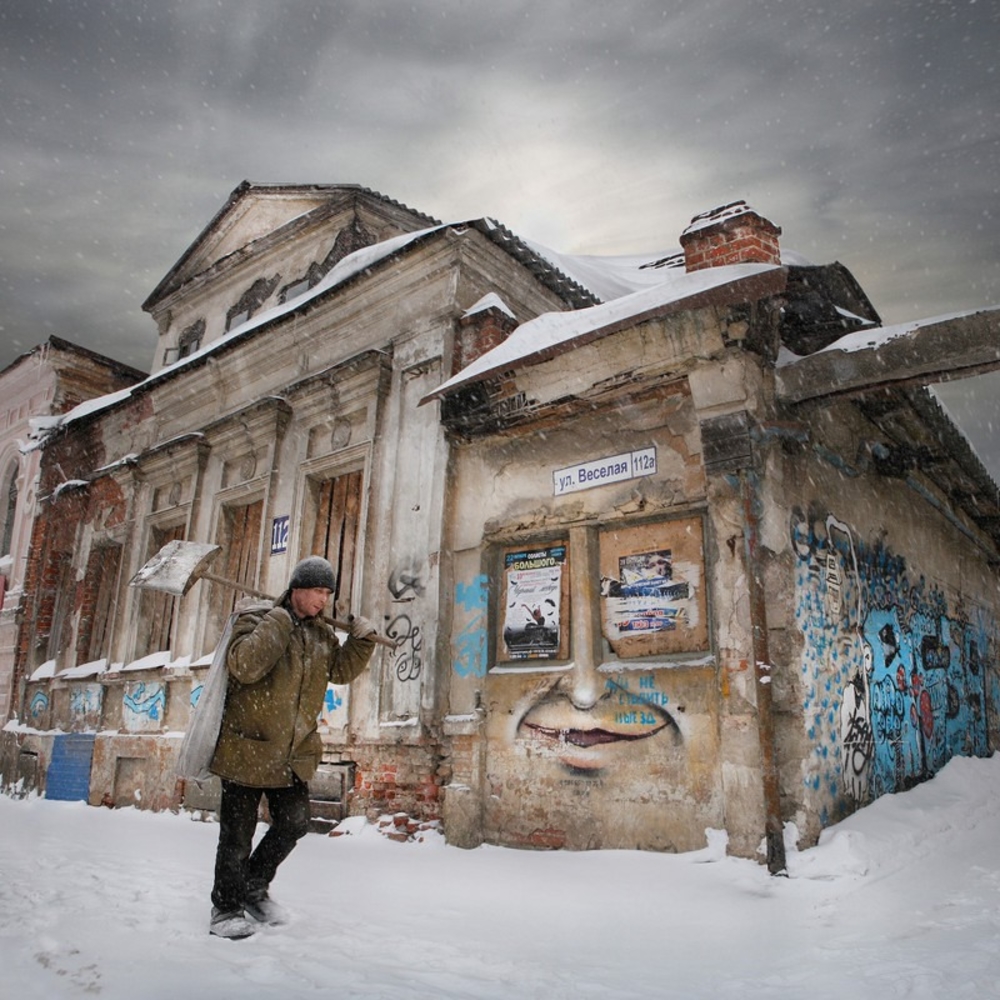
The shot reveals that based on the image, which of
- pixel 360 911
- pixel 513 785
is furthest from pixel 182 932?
pixel 513 785

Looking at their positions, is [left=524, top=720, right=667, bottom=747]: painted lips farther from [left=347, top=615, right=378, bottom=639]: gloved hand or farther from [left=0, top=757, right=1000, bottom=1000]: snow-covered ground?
[left=347, top=615, right=378, bottom=639]: gloved hand

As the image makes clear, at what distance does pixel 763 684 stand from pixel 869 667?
202cm

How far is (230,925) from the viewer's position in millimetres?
3328

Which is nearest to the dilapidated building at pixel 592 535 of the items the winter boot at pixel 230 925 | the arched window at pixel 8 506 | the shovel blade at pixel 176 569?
the shovel blade at pixel 176 569

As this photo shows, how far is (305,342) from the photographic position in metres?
9.49

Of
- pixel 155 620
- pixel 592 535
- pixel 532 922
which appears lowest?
pixel 532 922

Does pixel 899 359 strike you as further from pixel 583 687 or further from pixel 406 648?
pixel 406 648

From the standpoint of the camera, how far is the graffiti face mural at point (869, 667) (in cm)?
559

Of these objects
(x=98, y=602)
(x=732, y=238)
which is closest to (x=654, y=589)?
(x=732, y=238)

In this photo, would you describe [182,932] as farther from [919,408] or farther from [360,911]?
[919,408]

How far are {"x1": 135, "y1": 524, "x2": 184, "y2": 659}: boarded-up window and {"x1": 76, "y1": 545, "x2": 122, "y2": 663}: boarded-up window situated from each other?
101 cm

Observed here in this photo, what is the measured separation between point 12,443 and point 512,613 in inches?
484

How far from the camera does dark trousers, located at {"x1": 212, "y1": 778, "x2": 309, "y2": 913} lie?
341 centimetres

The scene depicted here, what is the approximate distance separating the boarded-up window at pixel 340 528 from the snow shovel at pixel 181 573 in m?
3.39
